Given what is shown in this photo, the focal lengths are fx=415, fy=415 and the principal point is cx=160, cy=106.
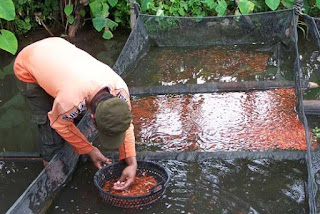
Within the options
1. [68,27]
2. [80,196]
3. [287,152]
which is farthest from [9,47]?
[287,152]

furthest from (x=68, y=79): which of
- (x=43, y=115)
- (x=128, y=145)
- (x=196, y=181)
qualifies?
(x=196, y=181)

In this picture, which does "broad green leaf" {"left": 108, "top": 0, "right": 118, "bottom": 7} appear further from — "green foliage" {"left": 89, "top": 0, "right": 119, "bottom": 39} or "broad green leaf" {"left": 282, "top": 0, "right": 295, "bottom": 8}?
"broad green leaf" {"left": 282, "top": 0, "right": 295, "bottom": 8}

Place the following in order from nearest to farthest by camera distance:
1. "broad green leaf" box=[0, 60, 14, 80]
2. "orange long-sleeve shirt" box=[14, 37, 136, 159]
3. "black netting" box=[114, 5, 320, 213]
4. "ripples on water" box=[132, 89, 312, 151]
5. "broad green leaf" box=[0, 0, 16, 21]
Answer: "orange long-sleeve shirt" box=[14, 37, 136, 159], "ripples on water" box=[132, 89, 312, 151], "black netting" box=[114, 5, 320, 213], "broad green leaf" box=[0, 0, 16, 21], "broad green leaf" box=[0, 60, 14, 80]

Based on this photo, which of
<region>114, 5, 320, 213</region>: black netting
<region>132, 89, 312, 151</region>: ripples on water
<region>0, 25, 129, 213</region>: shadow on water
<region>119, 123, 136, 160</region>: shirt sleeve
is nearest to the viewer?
<region>119, 123, 136, 160</region>: shirt sleeve

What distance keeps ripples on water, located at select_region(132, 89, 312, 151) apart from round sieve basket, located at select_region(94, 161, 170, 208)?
0.43 meters

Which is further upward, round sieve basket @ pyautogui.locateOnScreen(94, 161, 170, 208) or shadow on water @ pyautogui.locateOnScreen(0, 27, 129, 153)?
round sieve basket @ pyautogui.locateOnScreen(94, 161, 170, 208)

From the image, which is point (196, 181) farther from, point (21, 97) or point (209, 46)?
point (209, 46)

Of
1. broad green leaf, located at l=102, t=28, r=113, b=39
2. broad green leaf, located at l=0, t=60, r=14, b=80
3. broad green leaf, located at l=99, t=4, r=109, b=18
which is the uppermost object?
broad green leaf, located at l=99, t=4, r=109, b=18

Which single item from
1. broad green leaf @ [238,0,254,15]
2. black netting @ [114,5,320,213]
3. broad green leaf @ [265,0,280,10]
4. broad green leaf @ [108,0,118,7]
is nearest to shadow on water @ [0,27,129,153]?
broad green leaf @ [108,0,118,7]

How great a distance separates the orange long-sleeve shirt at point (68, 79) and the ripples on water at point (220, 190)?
1.19 ft

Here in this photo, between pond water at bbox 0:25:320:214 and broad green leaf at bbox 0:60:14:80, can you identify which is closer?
pond water at bbox 0:25:320:214

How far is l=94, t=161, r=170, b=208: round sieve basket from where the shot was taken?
239 cm

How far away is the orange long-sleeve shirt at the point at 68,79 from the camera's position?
209 cm

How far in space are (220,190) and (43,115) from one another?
1224 mm
